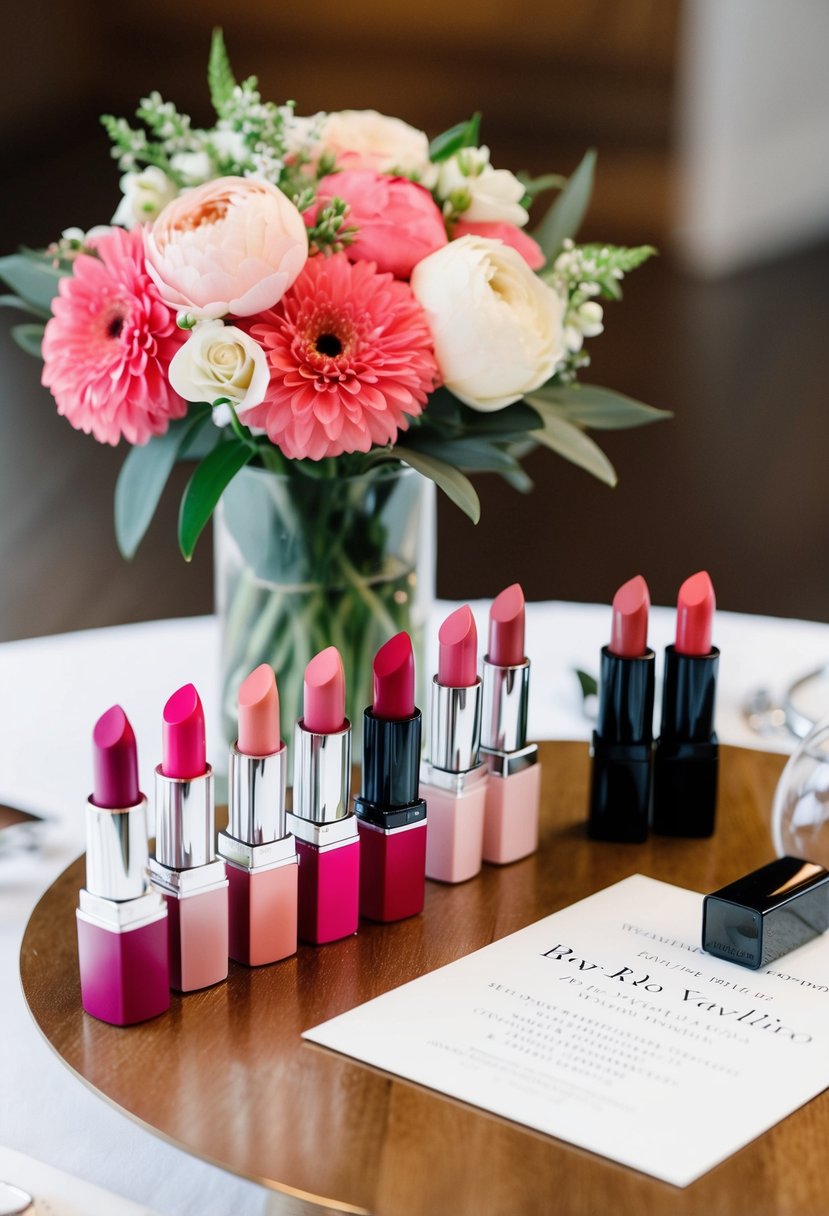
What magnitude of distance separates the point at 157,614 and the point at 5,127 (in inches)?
35.7

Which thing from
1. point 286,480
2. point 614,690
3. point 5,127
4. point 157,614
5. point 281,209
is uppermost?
point 5,127

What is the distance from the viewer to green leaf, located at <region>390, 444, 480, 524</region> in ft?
2.79

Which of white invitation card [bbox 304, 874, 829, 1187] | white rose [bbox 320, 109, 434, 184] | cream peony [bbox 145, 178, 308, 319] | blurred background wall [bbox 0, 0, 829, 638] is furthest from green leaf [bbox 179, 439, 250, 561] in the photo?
blurred background wall [bbox 0, 0, 829, 638]

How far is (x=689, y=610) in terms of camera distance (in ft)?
2.85

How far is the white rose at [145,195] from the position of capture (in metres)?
0.93

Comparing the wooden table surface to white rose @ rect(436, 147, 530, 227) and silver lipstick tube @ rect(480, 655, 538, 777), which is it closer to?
silver lipstick tube @ rect(480, 655, 538, 777)

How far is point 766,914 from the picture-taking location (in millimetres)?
727

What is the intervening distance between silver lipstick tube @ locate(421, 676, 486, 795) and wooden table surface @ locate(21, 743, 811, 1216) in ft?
0.22

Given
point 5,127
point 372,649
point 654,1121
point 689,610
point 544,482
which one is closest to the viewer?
point 654,1121

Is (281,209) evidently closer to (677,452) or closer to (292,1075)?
(292,1075)

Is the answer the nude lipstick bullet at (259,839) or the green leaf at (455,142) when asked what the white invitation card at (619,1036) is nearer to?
the nude lipstick bullet at (259,839)

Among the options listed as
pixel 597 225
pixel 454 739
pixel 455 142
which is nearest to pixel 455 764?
pixel 454 739

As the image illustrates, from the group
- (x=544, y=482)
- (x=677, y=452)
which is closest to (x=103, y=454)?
(x=544, y=482)

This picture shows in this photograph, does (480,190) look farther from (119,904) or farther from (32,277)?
(119,904)
